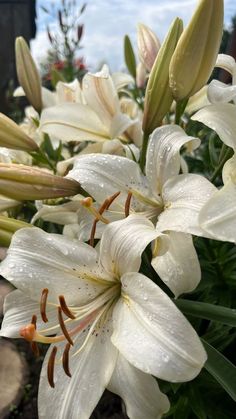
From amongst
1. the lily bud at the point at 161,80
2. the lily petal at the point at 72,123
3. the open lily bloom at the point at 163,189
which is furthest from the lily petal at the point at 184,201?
the lily petal at the point at 72,123

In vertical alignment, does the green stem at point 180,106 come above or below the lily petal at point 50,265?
above

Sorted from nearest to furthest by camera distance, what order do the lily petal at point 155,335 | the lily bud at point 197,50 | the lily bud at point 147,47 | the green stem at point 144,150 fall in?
the lily petal at point 155,335 < the lily bud at point 197,50 < the green stem at point 144,150 < the lily bud at point 147,47

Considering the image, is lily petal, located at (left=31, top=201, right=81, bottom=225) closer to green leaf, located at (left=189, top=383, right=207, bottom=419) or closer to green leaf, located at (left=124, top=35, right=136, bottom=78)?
green leaf, located at (left=189, top=383, right=207, bottom=419)

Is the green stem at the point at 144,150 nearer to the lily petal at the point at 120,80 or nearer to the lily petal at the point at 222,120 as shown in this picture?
the lily petal at the point at 222,120

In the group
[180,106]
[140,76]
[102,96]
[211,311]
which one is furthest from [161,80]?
[140,76]

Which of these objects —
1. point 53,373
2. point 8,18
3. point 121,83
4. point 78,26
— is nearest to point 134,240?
point 53,373

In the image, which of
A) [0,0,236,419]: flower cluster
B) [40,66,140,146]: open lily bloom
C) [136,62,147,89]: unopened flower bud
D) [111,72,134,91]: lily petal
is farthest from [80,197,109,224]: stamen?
[136,62,147,89]: unopened flower bud

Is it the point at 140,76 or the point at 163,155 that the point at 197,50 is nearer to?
the point at 163,155
